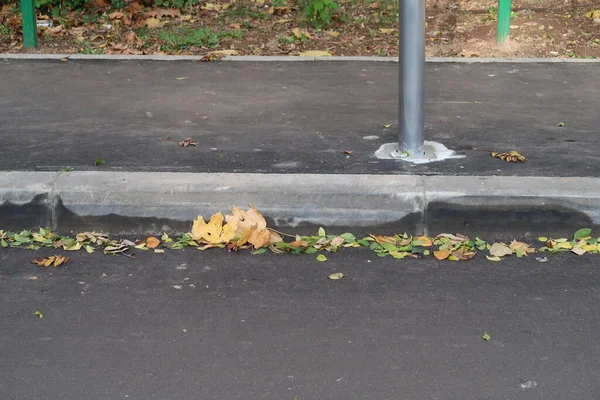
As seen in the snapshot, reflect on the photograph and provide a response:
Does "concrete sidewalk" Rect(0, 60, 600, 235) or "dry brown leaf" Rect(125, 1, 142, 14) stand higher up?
"dry brown leaf" Rect(125, 1, 142, 14)

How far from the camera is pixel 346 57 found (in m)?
8.96

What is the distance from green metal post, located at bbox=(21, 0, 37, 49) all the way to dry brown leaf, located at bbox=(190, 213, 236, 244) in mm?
5372

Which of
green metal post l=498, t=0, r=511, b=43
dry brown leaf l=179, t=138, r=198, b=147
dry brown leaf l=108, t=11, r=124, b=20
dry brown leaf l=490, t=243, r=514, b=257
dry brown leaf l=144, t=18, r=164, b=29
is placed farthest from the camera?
dry brown leaf l=108, t=11, r=124, b=20

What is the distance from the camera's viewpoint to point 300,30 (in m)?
10.1

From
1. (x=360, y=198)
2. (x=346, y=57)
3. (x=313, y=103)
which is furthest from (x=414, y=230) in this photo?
(x=346, y=57)

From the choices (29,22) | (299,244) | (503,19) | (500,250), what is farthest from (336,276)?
(29,22)

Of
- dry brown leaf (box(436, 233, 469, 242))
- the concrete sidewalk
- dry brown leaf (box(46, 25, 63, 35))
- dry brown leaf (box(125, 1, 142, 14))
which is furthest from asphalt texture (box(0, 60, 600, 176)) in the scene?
dry brown leaf (box(125, 1, 142, 14))

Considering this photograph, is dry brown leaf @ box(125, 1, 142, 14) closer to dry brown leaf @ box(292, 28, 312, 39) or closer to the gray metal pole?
dry brown leaf @ box(292, 28, 312, 39)

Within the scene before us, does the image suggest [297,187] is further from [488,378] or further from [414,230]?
[488,378]

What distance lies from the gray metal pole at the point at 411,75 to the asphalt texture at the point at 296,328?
4.14ft

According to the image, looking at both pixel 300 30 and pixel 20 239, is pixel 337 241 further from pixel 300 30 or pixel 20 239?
pixel 300 30

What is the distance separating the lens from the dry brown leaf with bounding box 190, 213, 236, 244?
15.9 feet

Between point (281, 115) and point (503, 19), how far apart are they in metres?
3.36

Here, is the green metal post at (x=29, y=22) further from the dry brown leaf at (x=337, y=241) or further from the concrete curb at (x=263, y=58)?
the dry brown leaf at (x=337, y=241)
